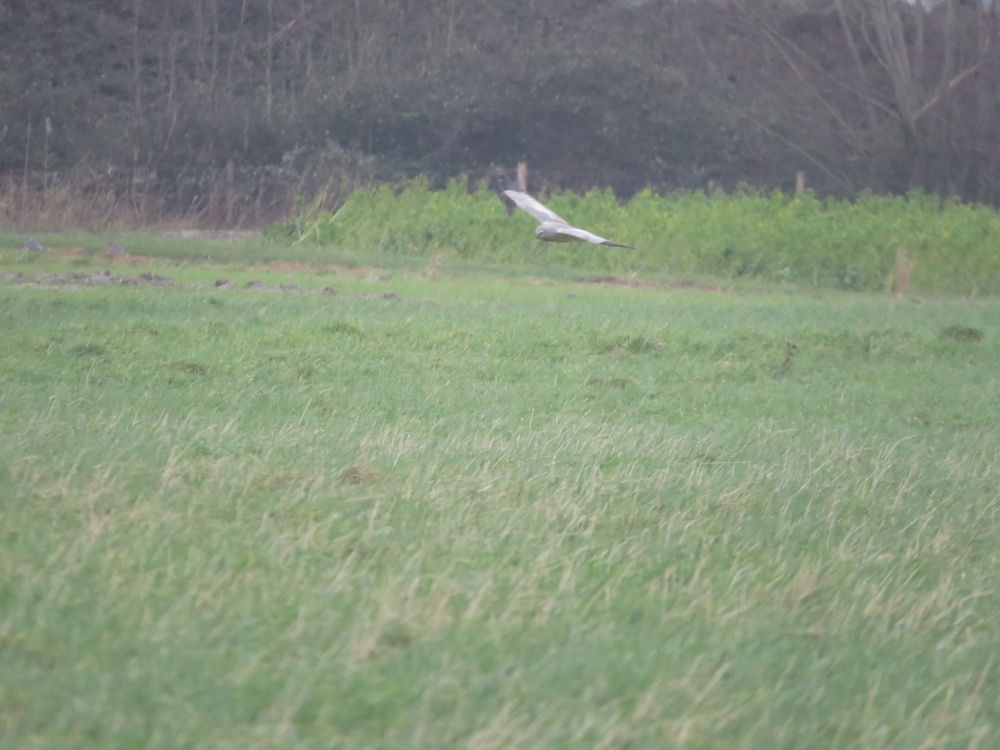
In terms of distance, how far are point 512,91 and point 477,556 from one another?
29.4m

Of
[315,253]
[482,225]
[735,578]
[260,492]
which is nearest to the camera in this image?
[735,578]

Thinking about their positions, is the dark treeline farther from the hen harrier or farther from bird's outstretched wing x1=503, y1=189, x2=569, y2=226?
the hen harrier

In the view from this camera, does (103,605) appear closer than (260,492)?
Yes

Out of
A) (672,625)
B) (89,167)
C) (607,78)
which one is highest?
(607,78)

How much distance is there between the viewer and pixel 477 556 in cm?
427

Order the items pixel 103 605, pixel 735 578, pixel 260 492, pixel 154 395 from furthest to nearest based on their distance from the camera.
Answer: pixel 154 395, pixel 260 492, pixel 735 578, pixel 103 605

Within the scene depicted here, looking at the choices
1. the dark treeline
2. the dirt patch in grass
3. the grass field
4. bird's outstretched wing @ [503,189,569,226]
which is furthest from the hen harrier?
the dark treeline

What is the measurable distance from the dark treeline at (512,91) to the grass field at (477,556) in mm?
21085

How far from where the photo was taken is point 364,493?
4949mm

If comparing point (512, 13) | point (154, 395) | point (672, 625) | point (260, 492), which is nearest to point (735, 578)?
point (672, 625)

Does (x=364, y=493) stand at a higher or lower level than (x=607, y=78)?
lower

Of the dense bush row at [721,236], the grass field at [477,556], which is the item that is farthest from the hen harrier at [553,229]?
the dense bush row at [721,236]

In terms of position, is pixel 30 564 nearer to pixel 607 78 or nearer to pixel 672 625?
pixel 672 625

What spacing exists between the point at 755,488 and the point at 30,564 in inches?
127
